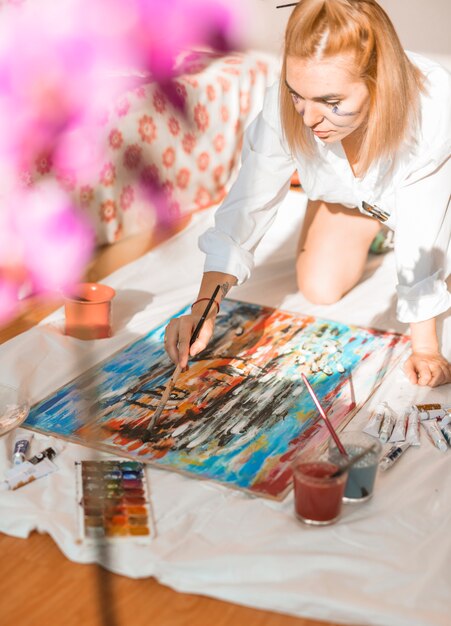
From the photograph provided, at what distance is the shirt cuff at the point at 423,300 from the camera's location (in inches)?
72.8

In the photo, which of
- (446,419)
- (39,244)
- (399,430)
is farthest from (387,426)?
(39,244)

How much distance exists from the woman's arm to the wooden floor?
2.62ft

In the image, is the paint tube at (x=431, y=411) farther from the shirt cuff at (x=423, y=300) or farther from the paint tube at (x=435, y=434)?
the shirt cuff at (x=423, y=300)

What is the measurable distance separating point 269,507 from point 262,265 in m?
1.24

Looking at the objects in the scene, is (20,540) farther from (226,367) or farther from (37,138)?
(37,138)

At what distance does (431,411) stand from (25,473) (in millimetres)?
856

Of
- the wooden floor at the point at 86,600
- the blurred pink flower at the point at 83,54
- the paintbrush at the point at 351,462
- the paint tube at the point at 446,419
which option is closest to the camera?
the blurred pink flower at the point at 83,54

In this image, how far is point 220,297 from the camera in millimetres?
1817

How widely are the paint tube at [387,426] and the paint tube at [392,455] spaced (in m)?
0.04

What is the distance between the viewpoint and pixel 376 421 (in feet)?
5.52

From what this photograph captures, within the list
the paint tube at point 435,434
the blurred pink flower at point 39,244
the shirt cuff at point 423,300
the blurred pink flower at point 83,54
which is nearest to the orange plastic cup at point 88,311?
the blurred pink flower at point 39,244

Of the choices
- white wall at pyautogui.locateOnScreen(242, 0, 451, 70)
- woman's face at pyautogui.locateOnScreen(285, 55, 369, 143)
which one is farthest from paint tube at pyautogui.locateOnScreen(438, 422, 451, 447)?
white wall at pyautogui.locateOnScreen(242, 0, 451, 70)

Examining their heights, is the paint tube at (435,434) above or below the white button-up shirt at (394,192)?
below

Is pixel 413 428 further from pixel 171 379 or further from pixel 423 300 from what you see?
pixel 171 379
